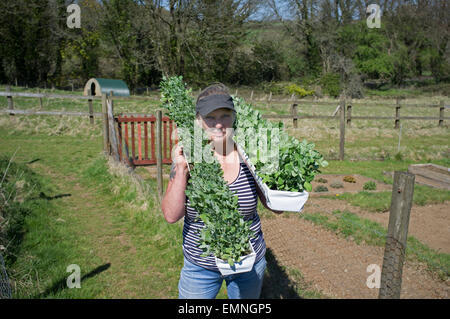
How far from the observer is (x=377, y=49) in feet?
124

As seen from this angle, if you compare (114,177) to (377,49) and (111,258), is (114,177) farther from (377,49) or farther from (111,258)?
(377,49)

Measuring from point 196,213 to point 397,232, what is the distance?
1.33 m

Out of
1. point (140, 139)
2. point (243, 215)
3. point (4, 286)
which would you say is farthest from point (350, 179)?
point (4, 286)

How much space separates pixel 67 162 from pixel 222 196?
828cm

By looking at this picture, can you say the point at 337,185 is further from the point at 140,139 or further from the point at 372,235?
the point at 140,139

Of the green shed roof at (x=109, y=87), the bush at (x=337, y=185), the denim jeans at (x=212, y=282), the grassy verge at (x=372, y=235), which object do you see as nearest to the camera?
the denim jeans at (x=212, y=282)

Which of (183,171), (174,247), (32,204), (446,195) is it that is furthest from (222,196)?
(446,195)

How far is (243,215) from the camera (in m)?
2.18

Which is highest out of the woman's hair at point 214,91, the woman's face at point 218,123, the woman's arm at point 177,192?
the woman's hair at point 214,91

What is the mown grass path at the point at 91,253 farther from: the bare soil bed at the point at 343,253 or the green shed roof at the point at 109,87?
the green shed roof at the point at 109,87

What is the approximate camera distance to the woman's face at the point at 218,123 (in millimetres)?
2174

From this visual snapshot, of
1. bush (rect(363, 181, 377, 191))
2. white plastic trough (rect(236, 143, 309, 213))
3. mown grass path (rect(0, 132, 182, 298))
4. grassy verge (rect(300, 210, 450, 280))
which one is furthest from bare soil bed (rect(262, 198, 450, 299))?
white plastic trough (rect(236, 143, 309, 213))

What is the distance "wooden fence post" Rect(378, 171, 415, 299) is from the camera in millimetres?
2277

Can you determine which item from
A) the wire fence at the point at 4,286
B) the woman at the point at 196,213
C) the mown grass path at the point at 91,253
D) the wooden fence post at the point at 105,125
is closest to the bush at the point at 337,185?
the mown grass path at the point at 91,253
